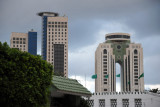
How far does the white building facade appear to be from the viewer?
8469 cm

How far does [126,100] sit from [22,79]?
65.4 m

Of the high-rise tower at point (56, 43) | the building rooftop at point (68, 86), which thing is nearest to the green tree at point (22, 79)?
Result: the building rooftop at point (68, 86)

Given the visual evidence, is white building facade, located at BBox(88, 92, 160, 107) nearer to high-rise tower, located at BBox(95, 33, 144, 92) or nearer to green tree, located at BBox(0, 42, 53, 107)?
green tree, located at BBox(0, 42, 53, 107)

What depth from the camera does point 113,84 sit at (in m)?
193

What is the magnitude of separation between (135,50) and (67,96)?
168 metres

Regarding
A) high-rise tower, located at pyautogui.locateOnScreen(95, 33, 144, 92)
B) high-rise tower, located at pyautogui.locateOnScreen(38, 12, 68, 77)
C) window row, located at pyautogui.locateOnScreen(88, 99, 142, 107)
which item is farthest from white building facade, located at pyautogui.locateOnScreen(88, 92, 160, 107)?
high-rise tower, located at pyautogui.locateOnScreen(38, 12, 68, 77)

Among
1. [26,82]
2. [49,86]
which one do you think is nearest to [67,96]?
[49,86]

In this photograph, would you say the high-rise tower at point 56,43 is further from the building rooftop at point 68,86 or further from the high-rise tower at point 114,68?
the building rooftop at point 68,86

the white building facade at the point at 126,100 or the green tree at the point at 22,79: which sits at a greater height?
the green tree at the point at 22,79

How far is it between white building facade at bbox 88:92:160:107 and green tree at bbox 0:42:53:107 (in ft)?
→ 195

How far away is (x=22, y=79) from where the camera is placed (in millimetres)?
23875

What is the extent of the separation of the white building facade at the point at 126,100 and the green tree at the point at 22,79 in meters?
59.5

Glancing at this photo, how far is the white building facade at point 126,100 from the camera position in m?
84.7

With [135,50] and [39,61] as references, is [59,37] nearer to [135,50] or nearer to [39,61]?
[135,50]
